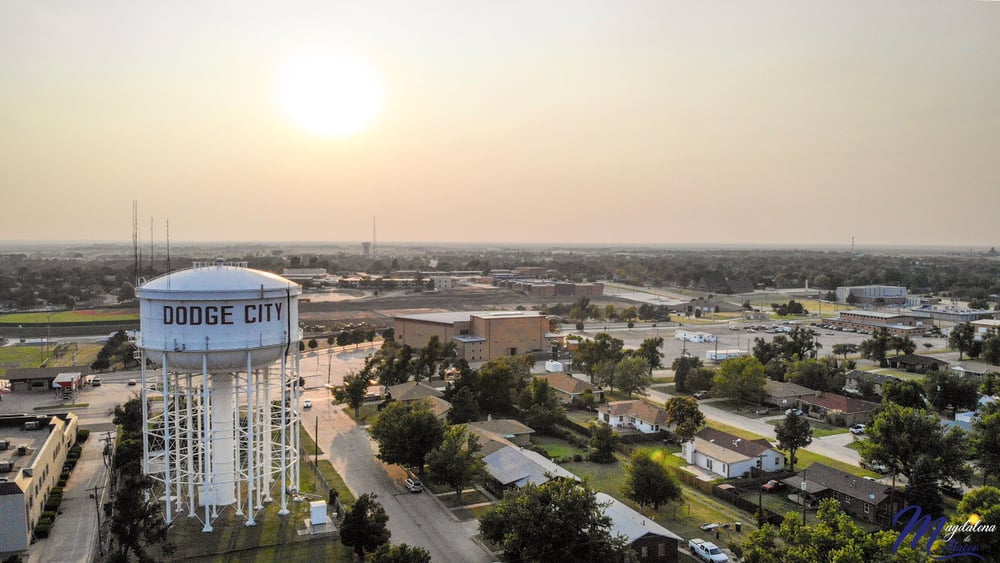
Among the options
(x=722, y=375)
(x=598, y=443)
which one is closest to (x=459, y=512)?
(x=598, y=443)

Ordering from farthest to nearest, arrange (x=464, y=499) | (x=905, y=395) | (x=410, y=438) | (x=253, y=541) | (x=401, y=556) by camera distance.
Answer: (x=905, y=395) → (x=410, y=438) → (x=464, y=499) → (x=253, y=541) → (x=401, y=556)

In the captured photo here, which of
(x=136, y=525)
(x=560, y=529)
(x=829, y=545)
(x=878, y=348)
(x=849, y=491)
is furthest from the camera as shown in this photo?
(x=878, y=348)

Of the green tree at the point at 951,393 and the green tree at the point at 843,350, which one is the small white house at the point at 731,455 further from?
the green tree at the point at 843,350

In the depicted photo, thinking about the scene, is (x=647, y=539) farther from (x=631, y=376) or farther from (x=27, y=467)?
(x=631, y=376)

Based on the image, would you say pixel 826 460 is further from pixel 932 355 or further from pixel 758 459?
pixel 932 355

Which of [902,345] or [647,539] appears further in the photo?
[902,345]

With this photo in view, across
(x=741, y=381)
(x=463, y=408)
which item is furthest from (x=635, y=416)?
(x=463, y=408)

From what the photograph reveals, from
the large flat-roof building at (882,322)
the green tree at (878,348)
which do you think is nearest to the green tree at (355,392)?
the green tree at (878,348)
